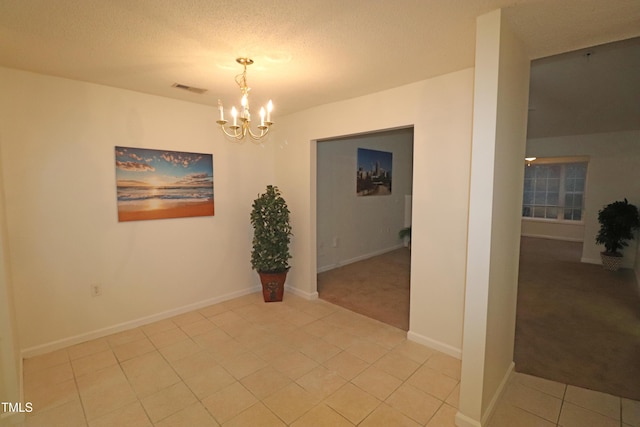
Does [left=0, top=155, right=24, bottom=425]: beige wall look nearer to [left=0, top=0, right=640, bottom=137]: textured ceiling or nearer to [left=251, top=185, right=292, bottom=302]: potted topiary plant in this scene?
[left=0, top=0, right=640, bottom=137]: textured ceiling

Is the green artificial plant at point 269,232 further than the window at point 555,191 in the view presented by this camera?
No

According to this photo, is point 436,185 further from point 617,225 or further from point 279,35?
point 617,225

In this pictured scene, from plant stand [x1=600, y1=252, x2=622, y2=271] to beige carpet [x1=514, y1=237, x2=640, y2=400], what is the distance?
141mm

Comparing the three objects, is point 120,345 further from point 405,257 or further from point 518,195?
point 405,257

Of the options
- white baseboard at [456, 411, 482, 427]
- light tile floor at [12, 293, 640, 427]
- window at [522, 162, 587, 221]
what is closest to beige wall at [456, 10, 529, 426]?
white baseboard at [456, 411, 482, 427]

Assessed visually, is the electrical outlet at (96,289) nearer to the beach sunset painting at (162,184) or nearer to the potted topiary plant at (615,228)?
the beach sunset painting at (162,184)

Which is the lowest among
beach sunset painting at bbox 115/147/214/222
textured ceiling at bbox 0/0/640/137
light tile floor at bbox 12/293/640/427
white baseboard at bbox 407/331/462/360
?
light tile floor at bbox 12/293/640/427

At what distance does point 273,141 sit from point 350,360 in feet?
10.1

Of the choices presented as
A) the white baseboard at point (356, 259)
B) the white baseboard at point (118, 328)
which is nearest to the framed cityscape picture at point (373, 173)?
the white baseboard at point (356, 259)

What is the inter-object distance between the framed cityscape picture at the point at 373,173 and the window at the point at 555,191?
423cm

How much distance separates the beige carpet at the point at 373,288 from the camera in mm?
3639

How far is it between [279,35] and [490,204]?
5.56 feet

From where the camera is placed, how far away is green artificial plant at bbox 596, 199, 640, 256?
207 inches

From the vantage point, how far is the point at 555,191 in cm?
847
